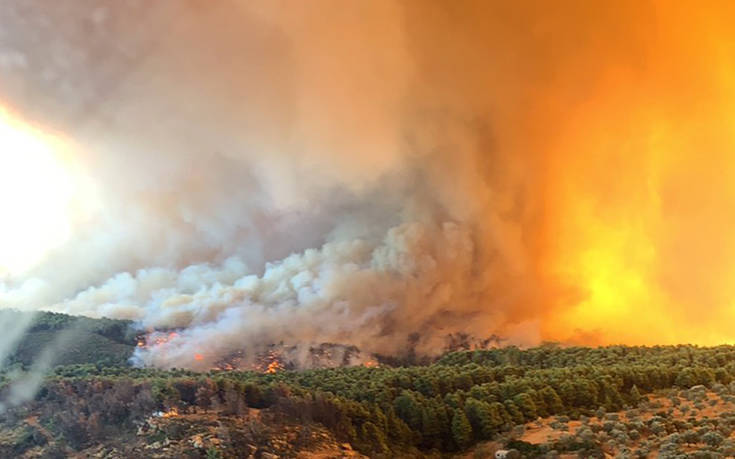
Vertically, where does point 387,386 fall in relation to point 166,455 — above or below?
above

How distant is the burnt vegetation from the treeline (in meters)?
0.10

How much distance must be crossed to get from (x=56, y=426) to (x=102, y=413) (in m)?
3.23

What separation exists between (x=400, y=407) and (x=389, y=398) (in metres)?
1.83

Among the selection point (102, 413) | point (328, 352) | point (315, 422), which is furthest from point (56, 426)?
point (328, 352)

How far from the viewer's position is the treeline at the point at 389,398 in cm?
4053

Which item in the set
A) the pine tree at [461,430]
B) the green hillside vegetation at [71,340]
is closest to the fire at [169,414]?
the pine tree at [461,430]

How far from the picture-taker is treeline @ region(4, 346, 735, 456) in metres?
40.5

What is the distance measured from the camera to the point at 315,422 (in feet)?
133

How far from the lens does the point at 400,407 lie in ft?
154

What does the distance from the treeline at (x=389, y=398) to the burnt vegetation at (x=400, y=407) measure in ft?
0.33

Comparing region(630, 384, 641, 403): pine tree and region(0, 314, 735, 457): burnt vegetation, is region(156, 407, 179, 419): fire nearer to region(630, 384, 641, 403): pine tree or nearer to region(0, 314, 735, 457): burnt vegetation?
region(0, 314, 735, 457): burnt vegetation

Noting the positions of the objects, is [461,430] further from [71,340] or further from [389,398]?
[71,340]

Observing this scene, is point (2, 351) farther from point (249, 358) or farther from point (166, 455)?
point (166, 455)

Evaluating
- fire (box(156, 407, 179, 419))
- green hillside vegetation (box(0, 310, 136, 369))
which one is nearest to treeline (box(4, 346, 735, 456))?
fire (box(156, 407, 179, 419))
